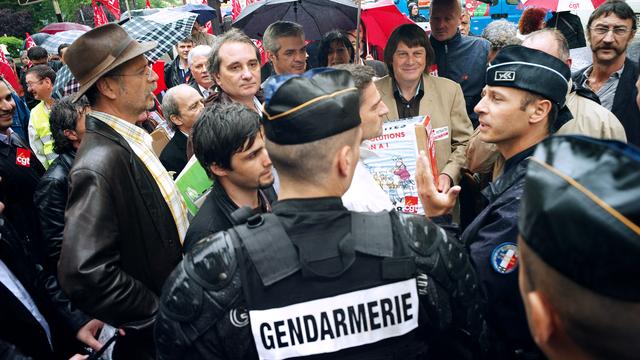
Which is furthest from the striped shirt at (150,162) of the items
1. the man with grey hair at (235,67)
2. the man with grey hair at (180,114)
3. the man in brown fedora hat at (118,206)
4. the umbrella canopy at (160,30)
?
the umbrella canopy at (160,30)

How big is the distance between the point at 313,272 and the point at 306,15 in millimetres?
4223

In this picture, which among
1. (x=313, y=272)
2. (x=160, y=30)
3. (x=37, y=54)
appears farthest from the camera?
(x=37, y=54)

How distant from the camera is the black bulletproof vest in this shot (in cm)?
129

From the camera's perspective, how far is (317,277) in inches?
50.9

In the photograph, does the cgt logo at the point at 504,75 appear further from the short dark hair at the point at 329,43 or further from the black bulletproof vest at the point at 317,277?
the short dark hair at the point at 329,43

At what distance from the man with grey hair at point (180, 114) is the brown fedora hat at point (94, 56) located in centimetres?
143

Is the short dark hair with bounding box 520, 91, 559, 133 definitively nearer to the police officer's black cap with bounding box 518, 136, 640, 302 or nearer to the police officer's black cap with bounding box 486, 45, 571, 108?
the police officer's black cap with bounding box 486, 45, 571, 108

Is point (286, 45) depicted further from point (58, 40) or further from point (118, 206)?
point (58, 40)

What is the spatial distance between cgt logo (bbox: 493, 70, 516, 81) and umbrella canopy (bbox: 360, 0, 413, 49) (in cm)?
247

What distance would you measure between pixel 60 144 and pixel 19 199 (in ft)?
3.24

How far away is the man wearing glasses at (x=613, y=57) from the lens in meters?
3.48

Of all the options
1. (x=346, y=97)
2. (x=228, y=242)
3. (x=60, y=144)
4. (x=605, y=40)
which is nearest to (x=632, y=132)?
(x=605, y=40)

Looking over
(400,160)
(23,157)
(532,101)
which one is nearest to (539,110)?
(532,101)

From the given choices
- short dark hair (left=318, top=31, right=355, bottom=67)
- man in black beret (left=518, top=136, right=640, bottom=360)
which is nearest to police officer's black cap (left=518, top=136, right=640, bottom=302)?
man in black beret (left=518, top=136, right=640, bottom=360)
